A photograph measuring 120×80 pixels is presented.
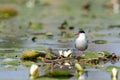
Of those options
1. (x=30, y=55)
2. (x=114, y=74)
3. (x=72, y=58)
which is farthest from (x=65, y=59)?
(x=114, y=74)

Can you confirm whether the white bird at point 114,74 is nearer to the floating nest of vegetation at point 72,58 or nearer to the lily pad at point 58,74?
the lily pad at point 58,74

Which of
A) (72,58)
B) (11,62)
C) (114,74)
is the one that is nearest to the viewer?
(114,74)

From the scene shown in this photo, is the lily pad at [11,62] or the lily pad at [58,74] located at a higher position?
the lily pad at [11,62]

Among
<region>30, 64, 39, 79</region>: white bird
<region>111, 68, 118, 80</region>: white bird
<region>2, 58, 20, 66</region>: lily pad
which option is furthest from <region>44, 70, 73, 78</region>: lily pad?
<region>2, 58, 20, 66</region>: lily pad

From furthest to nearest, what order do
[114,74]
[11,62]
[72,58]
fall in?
[72,58]
[11,62]
[114,74]

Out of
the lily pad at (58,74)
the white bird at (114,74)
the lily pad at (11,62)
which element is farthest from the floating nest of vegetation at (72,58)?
the white bird at (114,74)

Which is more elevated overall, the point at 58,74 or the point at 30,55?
the point at 30,55

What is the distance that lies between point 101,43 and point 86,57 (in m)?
3.09

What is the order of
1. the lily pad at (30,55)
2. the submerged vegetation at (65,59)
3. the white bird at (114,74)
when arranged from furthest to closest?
the lily pad at (30,55), the submerged vegetation at (65,59), the white bird at (114,74)

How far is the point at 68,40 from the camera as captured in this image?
39.8 feet

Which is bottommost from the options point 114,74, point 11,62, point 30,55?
point 114,74

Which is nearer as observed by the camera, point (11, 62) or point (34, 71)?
point (34, 71)

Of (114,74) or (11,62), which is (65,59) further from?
(114,74)

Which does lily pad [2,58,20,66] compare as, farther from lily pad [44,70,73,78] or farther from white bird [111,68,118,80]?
white bird [111,68,118,80]
